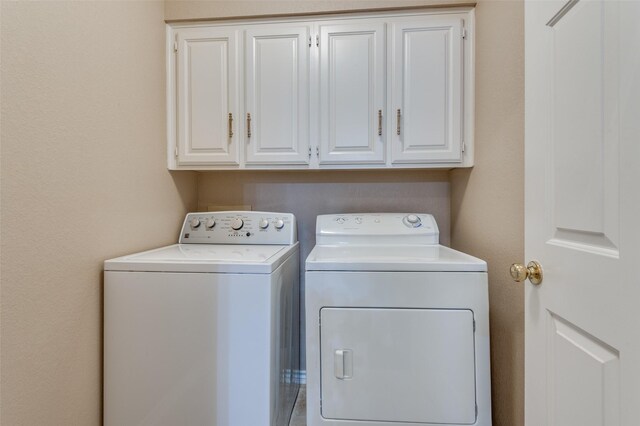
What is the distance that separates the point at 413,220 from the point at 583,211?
1097 millimetres

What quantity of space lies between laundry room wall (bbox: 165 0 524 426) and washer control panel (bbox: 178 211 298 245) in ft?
0.73

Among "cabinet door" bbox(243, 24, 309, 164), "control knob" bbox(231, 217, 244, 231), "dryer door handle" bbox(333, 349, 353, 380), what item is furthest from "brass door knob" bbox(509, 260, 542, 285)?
"control knob" bbox(231, 217, 244, 231)

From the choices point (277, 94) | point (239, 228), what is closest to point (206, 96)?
point (277, 94)

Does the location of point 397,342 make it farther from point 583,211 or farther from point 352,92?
point 352,92

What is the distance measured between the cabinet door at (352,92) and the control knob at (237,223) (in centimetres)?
65

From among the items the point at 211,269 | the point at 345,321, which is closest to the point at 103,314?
the point at 211,269

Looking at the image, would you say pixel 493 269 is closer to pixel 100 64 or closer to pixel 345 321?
pixel 345 321

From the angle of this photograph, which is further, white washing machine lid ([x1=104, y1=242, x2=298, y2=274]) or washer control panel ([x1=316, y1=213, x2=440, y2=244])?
washer control panel ([x1=316, y1=213, x2=440, y2=244])

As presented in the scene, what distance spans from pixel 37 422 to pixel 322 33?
2.01 meters

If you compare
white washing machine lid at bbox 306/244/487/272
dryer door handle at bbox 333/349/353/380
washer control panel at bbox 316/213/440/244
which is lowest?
dryer door handle at bbox 333/349/353/380

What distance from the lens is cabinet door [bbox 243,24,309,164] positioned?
170cm

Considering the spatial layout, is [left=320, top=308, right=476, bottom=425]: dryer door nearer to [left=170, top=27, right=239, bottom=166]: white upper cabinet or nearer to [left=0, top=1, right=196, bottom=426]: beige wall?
[left=0, top=1, right=196, bottom=426]: beige wall

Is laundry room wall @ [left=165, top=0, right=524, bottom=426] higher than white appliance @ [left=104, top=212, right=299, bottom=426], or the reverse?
laundry room wall @ [left=165, top=0, right=524, bottom=426]

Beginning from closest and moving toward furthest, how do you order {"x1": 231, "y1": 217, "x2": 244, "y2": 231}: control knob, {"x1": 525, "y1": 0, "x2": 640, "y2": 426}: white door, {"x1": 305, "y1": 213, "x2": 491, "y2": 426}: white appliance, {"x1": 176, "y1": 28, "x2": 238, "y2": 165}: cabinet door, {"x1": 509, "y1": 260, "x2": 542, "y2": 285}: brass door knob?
{"x1": 525, "y1": 0, "x2": 640, "y2": 426}: white door → {"x1": 509, "y1": 260, "x2": 542, "y2": 285}: brass door knob → {"x1": 305, "y1": 213, "x2": 491, "y2": 426}: white appliance → {"x1": 176, "y1": 28, "x2": 238, "y2": 165}: cabinet door → {"x1": 231, "y1": 217, "x2": 244, "y2": 231}: control knob
